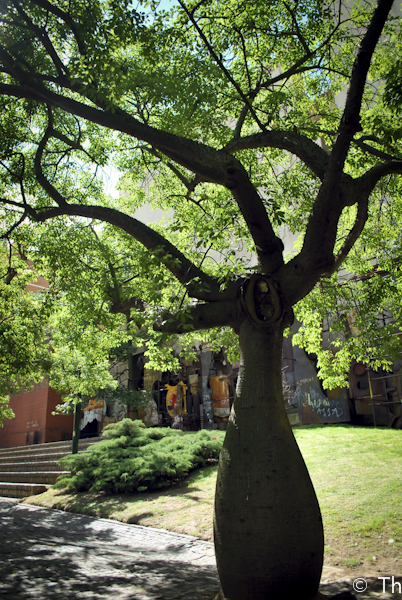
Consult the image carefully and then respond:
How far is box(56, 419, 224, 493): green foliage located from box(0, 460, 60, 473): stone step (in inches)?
111

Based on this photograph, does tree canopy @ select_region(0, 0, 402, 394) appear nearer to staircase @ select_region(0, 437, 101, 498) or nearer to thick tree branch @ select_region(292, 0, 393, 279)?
thick tree branch @ select_region(292, 0, 393, 279)

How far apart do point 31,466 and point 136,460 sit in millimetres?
7330

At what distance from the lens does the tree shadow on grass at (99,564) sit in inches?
170

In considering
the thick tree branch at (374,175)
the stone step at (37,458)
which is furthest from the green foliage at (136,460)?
the thick tree branch at (374,175)

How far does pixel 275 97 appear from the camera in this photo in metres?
7.15

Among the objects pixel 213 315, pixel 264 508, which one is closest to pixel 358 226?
pixel 213 315

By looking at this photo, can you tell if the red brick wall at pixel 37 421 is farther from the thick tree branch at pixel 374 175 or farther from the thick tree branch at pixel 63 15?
the thick tree branch at pixel 374 175

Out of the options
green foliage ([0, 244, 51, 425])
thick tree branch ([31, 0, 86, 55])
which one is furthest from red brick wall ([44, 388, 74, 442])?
thick tree branch ([31, 0, 86, 55])

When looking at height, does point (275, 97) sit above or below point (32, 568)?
above

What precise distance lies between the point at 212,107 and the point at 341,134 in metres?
4.16

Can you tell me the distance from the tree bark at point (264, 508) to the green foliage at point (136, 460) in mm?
6388

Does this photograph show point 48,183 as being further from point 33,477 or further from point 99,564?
point 33,477

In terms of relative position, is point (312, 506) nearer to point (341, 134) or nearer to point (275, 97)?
point (341, 134)

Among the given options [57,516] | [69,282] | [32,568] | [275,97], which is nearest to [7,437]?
[57,516]
